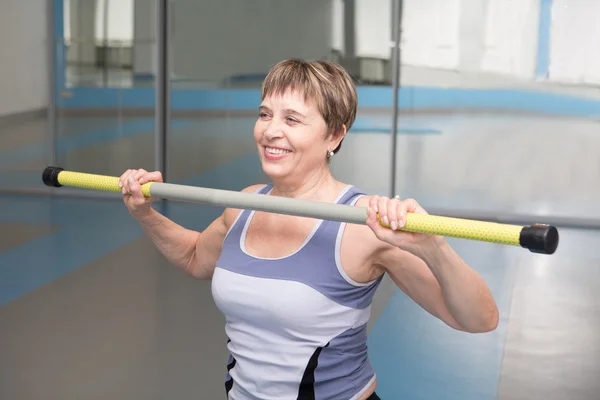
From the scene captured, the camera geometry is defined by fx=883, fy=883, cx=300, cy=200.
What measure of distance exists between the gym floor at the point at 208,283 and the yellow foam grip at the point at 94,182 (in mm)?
1617

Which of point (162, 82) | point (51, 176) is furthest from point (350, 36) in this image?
point (51, 176)

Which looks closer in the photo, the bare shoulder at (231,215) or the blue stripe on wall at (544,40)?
the bare shoulder at (231,215)

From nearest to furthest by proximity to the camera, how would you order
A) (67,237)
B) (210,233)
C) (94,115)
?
(210,233) → (67,237) → (94,115)

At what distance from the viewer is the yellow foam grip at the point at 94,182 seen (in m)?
1.95

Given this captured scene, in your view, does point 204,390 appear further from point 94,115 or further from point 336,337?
point 94,115

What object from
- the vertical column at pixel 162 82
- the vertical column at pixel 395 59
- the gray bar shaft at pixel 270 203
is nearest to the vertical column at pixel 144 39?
the vertical column at pixel 162 82

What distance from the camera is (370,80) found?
6.50 metres

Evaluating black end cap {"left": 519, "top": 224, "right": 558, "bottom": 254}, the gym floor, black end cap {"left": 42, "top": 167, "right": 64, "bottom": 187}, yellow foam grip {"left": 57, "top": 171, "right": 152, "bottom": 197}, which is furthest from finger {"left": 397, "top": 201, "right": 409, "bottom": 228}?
the gym floor

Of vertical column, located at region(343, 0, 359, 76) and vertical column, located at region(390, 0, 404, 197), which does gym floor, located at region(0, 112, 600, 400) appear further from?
vertical column, located at region(343, 0, 359, 76)

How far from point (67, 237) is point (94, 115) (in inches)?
59.1

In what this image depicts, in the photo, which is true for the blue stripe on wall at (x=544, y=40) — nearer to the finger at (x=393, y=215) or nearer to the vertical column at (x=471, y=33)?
the vertical column at (x=471, y=33)

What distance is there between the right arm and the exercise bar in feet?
0.12

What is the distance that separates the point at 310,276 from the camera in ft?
5.56

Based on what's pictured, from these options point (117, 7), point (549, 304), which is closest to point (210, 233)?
point (549, 304)
